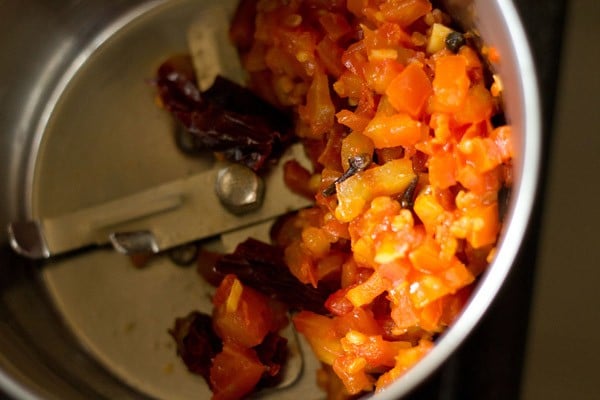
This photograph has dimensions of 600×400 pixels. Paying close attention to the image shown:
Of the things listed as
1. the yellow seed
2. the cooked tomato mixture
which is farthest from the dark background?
the yellow seed

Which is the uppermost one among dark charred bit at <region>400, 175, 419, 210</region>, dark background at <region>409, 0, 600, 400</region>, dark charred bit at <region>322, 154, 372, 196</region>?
dark charred bit at <region>322, 154, 372, 196</region>

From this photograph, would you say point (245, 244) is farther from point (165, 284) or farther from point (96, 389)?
point (96, 389)

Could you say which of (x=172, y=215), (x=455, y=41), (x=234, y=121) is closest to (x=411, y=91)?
Result: (x=455, y=41)

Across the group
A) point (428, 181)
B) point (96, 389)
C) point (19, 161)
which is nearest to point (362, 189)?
point (428, 181)

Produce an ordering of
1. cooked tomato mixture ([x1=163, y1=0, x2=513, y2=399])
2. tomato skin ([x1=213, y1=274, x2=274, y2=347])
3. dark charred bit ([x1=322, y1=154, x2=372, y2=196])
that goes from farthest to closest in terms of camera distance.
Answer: tomato skin ([x1=213, y1=274, x2=274, y2=347]) < dark charred bit ([x1=322, y1=154, x2=372, y2=196]) < cooked tomato mixture ([x1=163, y1=0, x2=513, y2=399])

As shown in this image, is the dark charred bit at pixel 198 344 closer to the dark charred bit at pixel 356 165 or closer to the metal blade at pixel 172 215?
the metal blade at pixel 172 215

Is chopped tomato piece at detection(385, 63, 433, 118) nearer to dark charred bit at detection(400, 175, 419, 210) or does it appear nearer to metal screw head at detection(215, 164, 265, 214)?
dark charred bit at detection(400, 175, 419, 210)

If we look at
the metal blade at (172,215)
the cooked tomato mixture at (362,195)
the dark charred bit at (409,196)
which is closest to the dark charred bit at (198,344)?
the cooked tomato mixture at (362,195)

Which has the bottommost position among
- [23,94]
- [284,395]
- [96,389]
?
[284,395]
